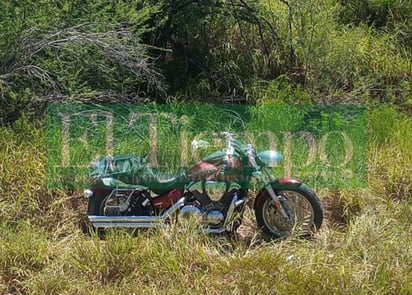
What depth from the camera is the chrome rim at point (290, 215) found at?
430 centimetres

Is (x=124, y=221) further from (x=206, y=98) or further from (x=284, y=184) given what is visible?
(x=206, y=98)

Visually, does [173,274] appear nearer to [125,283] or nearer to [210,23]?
[125,283]

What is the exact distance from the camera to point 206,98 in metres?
6.54

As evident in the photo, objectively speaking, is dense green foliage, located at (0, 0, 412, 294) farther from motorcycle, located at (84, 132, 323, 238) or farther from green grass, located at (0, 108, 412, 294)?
motorcycle, located at (84, 132, 323, 238)

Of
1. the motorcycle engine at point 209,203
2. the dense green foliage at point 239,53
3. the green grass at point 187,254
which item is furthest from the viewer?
the dense green foliage at point 239,53

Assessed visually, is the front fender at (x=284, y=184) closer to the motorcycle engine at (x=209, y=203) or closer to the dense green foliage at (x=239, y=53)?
the motorcycle engine at (x=209, y=203)

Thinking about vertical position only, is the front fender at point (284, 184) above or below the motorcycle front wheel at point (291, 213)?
above

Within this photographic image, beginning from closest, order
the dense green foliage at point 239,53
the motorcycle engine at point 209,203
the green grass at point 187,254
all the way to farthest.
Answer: the green grass at point 187,254 < the motorcycle engine at point 209,203 < the dense green foliage at point 239,53

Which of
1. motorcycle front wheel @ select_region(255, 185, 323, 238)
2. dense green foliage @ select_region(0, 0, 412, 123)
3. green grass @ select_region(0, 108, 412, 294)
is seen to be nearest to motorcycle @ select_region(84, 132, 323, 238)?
motorcycle front wheel @ select_region(255, 185, 323, 238)

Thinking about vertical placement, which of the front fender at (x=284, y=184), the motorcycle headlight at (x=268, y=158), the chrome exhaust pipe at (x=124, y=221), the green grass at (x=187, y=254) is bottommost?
the green grass at (x=187, y=254)

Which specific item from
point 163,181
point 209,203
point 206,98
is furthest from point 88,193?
point 206,98

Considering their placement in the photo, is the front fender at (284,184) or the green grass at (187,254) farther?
the front fender at (284,184)

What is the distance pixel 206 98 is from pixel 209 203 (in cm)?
245

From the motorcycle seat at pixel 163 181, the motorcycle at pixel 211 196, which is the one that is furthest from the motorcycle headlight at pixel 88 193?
the motorcycle seat at pixel 163 181
